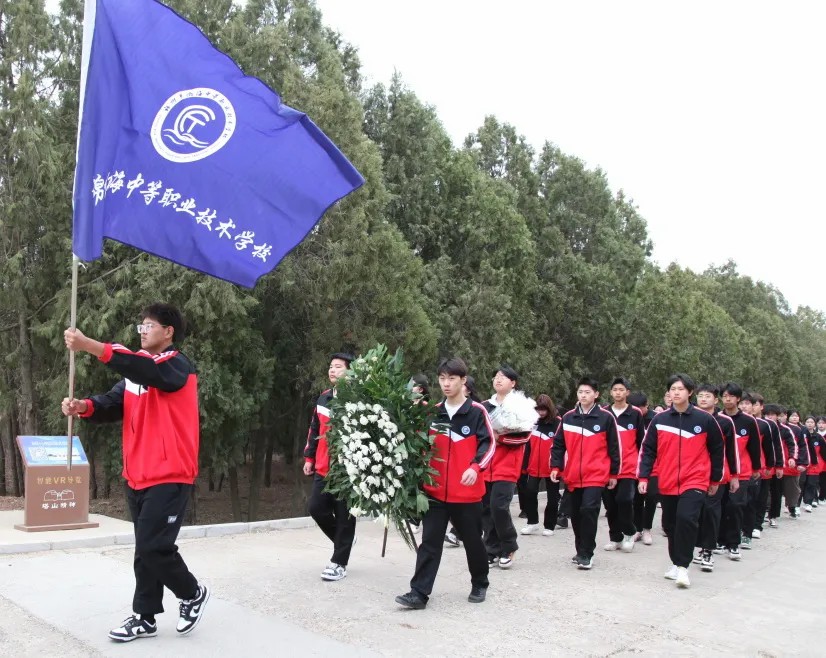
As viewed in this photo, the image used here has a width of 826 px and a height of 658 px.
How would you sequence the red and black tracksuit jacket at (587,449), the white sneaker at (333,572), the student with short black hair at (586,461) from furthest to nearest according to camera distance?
the red and black tracksuit jacket at (587,449) → the student with short black hair at (586,461) → the white sneaker at (333,572)

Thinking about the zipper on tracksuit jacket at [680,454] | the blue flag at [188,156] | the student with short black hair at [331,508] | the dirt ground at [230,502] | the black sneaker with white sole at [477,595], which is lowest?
the dirt ground at [230,502]

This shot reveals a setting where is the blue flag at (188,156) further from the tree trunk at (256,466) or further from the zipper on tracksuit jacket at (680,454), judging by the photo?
the tree trunk at (256,466)

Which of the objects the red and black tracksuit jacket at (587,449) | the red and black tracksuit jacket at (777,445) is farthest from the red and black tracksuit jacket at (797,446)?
the red and black tracksuit jacket at (587,449)

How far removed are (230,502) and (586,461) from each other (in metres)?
19.5

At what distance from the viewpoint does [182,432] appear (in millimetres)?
5004

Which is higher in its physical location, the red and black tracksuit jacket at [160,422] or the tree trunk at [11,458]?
the red and black tracksuit jacket at [160,422]

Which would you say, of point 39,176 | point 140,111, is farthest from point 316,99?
point 140,111

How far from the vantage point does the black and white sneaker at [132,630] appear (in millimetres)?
4898

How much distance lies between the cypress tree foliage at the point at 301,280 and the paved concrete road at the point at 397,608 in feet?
26.1

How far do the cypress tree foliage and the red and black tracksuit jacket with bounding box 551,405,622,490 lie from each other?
27.4 ft

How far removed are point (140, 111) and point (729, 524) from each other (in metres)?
7.98

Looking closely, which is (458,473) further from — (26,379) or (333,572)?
(26,379)

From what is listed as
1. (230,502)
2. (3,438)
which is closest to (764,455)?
(3,438)

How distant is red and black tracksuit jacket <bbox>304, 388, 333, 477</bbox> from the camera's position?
24.1 ft
